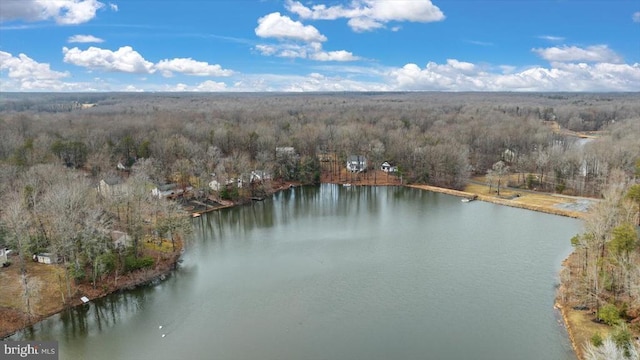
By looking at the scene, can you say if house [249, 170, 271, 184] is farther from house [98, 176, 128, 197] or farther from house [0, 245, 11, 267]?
house [0, 245, 11, 267]

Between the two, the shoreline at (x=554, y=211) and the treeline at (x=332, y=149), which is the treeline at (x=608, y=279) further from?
the treeline at (x=332, y=149)

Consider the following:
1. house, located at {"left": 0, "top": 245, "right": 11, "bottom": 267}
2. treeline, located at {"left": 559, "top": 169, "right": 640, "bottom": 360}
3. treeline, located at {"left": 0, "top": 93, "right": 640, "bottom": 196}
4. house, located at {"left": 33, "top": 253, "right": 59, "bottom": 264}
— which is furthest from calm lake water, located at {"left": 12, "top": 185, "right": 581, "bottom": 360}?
treeline, located at {"left": 0, "top": 93, "right": 640, "bottom": 196}

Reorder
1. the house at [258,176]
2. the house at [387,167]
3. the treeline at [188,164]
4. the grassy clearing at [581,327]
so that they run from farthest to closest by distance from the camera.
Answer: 1. the house at [387,167]
2. the house at [258,176]
3. the treeline at [188,164]
4. the grassy clearing at [581,327]

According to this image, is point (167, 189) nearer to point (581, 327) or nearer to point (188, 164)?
point (188, 164)

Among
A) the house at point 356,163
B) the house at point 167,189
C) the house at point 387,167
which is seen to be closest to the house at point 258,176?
the house at point 167,189

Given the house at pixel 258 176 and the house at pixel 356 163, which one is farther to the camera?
the house at pixel 356 163
